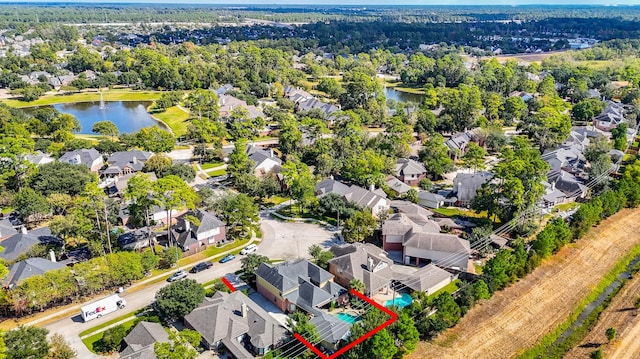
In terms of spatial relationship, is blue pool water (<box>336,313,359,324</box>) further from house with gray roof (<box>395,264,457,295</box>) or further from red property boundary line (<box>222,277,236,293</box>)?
red property boundary line (<box>222,277,236,293</box>)

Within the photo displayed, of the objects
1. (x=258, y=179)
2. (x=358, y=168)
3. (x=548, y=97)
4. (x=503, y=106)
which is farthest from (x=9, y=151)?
(x=548, y=97)

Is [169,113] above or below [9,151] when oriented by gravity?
below

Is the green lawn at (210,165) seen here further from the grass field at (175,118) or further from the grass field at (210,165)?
the grass field at (175,118)

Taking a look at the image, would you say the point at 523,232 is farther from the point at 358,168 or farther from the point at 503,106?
the point at 503,106

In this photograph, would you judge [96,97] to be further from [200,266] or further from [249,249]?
[200,266]

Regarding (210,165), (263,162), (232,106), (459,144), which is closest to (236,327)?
(263,162)

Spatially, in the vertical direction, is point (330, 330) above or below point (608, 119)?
below
